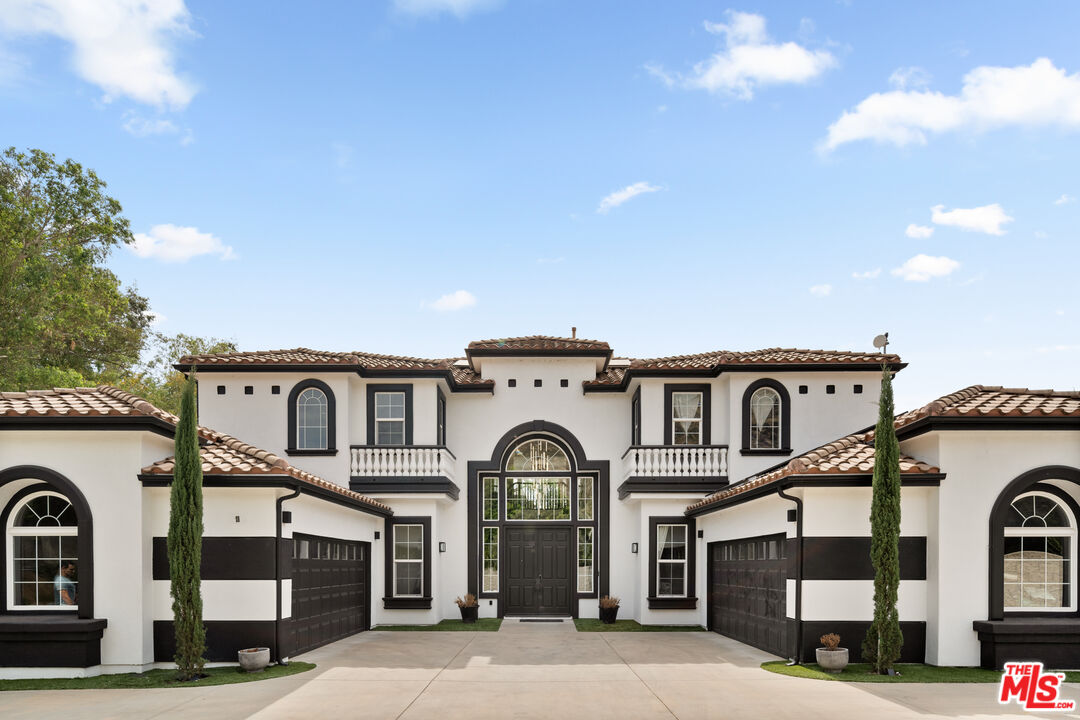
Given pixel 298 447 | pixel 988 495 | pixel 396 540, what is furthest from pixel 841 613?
pixel 298 447

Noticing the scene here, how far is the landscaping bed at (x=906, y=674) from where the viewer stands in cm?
1201

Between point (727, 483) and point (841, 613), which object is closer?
point (841, 613)

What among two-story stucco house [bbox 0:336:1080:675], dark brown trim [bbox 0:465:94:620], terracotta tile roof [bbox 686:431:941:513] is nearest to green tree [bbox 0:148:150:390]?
two-story stucco house [bbox 0:336:1080:675]

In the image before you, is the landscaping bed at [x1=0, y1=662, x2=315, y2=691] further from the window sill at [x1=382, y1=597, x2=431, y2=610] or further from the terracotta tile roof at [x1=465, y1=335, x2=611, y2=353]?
the terracotta tile roof at [x1=465, y1=335, x2=611, y2=353]

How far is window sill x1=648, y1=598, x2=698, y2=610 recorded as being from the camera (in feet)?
66.9

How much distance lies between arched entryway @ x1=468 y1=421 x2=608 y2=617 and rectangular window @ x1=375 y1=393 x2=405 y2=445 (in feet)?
7.98

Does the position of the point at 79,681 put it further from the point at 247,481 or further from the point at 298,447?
the point at 298,447

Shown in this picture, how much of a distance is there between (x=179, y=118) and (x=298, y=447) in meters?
7.92

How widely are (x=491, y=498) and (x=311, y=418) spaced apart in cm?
515

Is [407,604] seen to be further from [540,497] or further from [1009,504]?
[1009,504]

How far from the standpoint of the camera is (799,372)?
20578mm

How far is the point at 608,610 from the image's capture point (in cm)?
2073

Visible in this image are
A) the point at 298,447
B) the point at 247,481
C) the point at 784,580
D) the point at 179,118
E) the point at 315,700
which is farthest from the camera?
the point at 298,447

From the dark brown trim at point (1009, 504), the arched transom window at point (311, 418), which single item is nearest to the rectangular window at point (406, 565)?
the arched transom window at point (311, 418)
